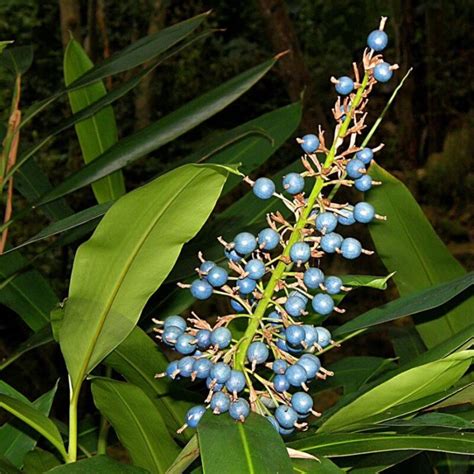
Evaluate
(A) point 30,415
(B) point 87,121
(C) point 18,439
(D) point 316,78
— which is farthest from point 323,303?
(D) point 316,78

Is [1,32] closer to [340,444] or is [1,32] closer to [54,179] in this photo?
[54,179]

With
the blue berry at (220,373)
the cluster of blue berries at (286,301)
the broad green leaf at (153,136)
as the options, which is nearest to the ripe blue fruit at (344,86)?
the cluster of blue berries at (286,301)

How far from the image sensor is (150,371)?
2.38 ft

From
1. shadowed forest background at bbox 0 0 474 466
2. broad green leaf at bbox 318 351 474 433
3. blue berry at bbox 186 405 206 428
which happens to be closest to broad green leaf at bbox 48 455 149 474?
blue berry at bbox 186 405 206 428

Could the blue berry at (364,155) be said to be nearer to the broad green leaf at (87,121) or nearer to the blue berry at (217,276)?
the blue berry at (217,276)

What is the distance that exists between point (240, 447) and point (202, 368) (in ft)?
0.24

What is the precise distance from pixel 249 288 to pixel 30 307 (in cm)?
59

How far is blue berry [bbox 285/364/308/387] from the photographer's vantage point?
0.56m

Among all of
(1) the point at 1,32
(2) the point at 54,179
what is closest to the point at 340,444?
(2) the point at 54,179

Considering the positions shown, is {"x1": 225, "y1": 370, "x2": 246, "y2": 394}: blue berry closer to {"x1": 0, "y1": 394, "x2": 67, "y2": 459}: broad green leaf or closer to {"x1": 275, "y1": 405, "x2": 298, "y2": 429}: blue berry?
{"x1": 275, "y1": 405, "x2": 298, "y2": 429}: blue berry

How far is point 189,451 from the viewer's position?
0.56 meters

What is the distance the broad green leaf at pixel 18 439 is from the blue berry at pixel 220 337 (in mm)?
364

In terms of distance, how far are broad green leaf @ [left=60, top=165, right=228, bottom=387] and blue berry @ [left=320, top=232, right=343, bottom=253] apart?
0.08 m

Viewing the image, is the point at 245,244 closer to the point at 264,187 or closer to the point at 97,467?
the point at 264,187
